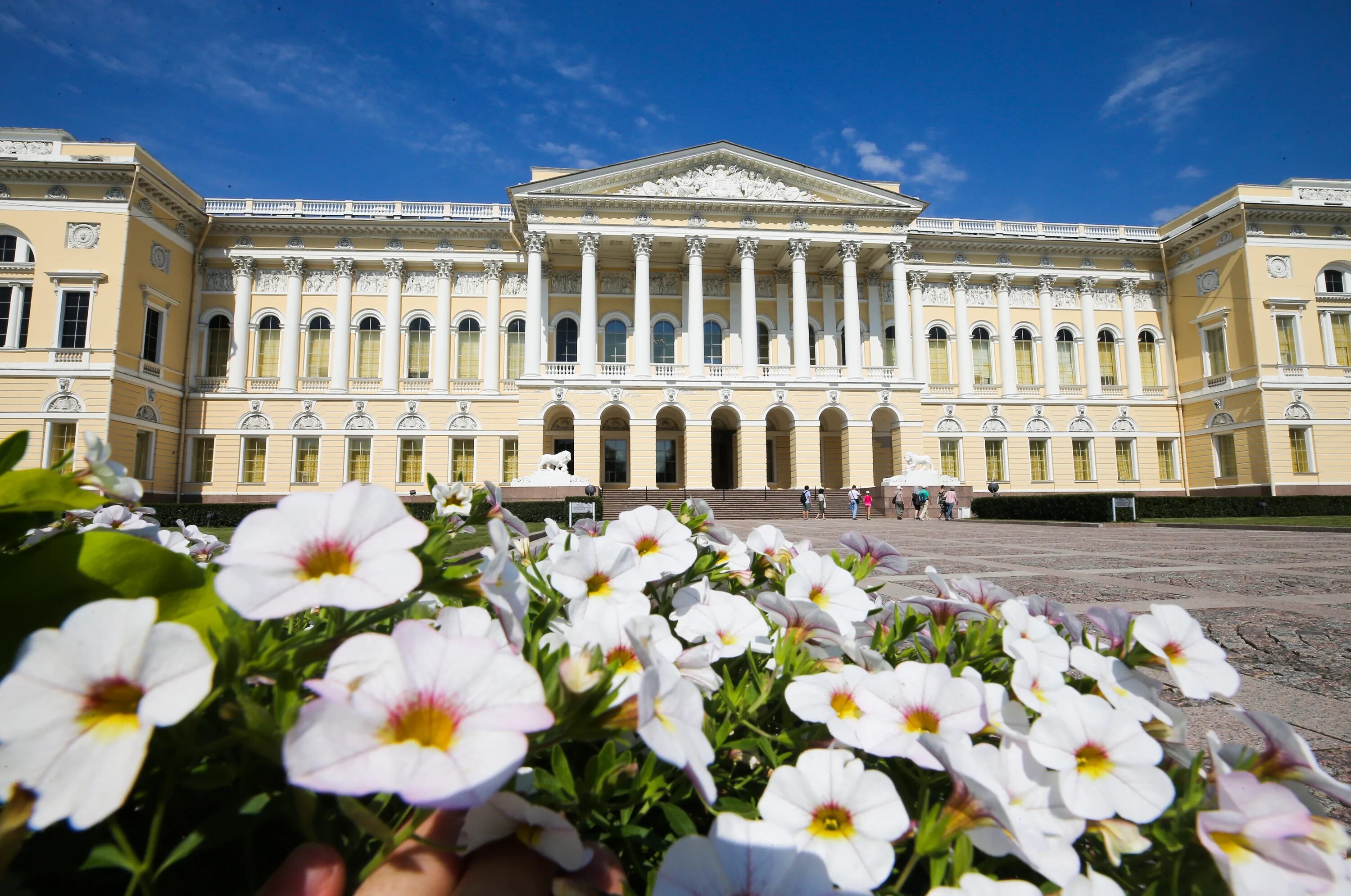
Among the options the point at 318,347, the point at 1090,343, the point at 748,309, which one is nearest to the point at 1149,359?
the point at 1090,343

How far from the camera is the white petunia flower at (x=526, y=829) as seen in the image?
475 millimetres

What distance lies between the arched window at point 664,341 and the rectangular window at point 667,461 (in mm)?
3619

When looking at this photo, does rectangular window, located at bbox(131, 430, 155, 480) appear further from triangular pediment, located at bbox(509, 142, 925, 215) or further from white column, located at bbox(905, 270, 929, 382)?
white column, located at bbox(905, 270, 929, 382)

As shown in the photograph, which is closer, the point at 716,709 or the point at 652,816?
the point at 652,816

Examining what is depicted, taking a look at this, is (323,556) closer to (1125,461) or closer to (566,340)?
(566,340)

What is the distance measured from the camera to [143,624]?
0.38 m

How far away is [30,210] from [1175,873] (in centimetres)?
3209

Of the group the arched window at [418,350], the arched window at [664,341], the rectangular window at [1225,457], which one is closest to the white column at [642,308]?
the arched window at [664,341]

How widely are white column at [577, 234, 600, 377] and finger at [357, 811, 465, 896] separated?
24.0 m

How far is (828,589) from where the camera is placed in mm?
1009

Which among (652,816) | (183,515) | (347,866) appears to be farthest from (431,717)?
(183,515)

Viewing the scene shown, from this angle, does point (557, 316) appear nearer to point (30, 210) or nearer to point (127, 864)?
point (30, 210)

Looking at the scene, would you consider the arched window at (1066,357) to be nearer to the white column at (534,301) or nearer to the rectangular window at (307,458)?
the white column at (534,301)

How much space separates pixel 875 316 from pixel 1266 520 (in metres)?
15.8
